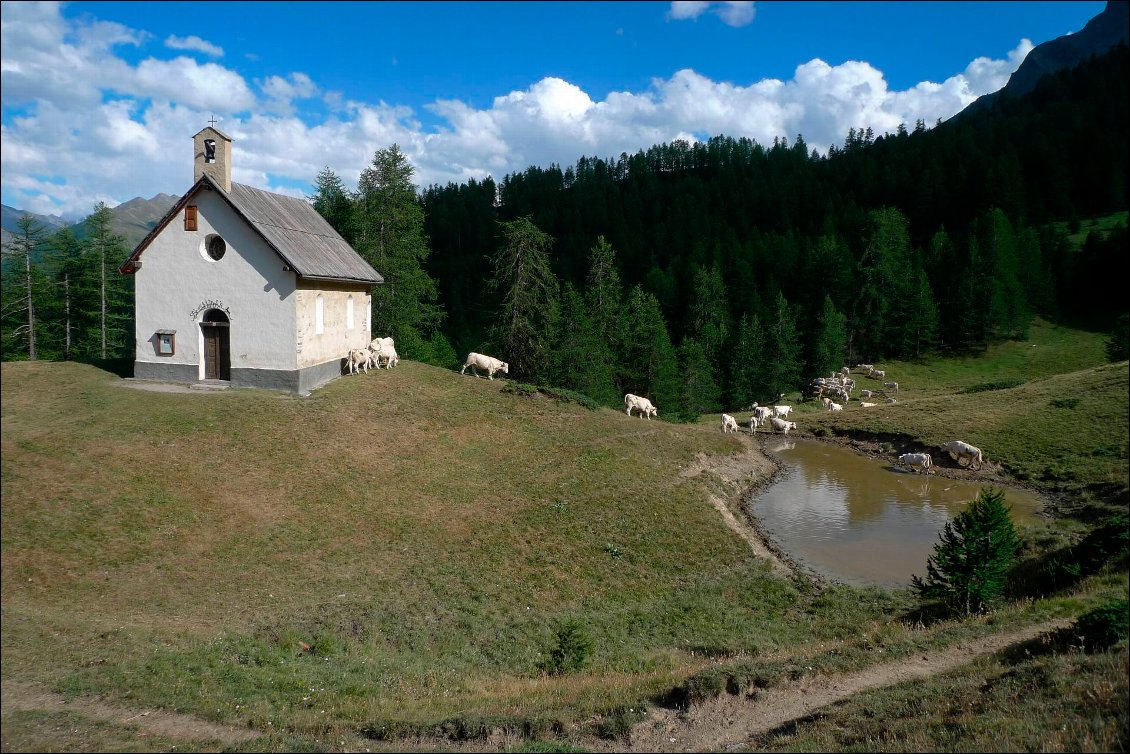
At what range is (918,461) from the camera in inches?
1337

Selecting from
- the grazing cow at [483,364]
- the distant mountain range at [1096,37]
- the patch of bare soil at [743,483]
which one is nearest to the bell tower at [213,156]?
the grazing cow at [483,364]

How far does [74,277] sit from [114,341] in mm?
5824

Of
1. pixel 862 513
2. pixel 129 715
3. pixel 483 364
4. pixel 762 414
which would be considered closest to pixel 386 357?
pixel 483 364

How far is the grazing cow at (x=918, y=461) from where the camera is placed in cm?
3356

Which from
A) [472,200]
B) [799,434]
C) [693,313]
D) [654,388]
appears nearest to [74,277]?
[654,388]

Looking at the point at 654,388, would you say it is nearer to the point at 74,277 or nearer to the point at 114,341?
the point at 114,341

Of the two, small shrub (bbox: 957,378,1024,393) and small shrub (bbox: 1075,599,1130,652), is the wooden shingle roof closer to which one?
small shrub (bbox: 1075,599,1130,652)

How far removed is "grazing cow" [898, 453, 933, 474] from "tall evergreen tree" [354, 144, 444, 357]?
34991 mm

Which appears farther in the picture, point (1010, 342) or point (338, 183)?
point (1010, 342)

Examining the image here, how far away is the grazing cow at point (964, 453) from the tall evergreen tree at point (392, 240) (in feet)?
121

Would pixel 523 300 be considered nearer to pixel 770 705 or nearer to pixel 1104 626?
pixel 770 705

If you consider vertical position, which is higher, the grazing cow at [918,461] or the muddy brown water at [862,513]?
→ the grazing cow at [918,461]

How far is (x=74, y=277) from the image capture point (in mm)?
47906

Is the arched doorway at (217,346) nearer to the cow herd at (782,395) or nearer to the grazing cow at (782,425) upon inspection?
the cow herd at (782,395)
